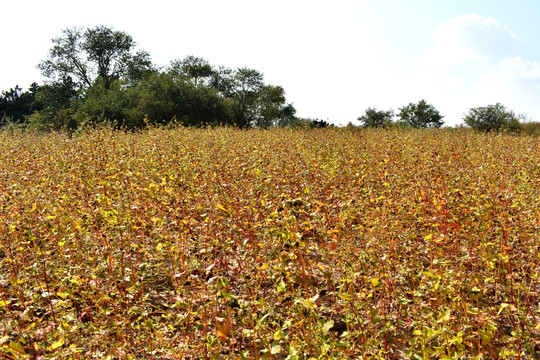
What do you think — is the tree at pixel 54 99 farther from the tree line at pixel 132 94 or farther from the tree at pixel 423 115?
the tree at pixel 423 115

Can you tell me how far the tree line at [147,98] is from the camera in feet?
92.9

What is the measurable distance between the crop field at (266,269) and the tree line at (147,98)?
484 inches

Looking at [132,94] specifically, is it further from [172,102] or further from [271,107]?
[271,107]

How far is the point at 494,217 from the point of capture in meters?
4.34

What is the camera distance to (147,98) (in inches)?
1106

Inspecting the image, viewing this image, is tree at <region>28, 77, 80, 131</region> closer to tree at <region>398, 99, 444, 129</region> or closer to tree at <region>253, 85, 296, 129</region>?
tree at <region>253, 85, 296, 129</region>

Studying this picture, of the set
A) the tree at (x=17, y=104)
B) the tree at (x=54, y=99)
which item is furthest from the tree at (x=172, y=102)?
the tree at (x=17, y=104)

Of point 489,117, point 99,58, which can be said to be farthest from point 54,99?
point 489,117

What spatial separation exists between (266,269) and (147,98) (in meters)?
27.2

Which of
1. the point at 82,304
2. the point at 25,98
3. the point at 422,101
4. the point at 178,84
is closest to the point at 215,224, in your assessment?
the point at 82,304

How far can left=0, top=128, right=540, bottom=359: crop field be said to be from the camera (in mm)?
2713

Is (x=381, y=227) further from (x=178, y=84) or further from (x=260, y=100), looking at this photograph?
(x=260, y=100)

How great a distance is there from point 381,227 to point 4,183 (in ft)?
17.3

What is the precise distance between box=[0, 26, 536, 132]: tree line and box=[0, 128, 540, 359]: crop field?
40.3 feet
